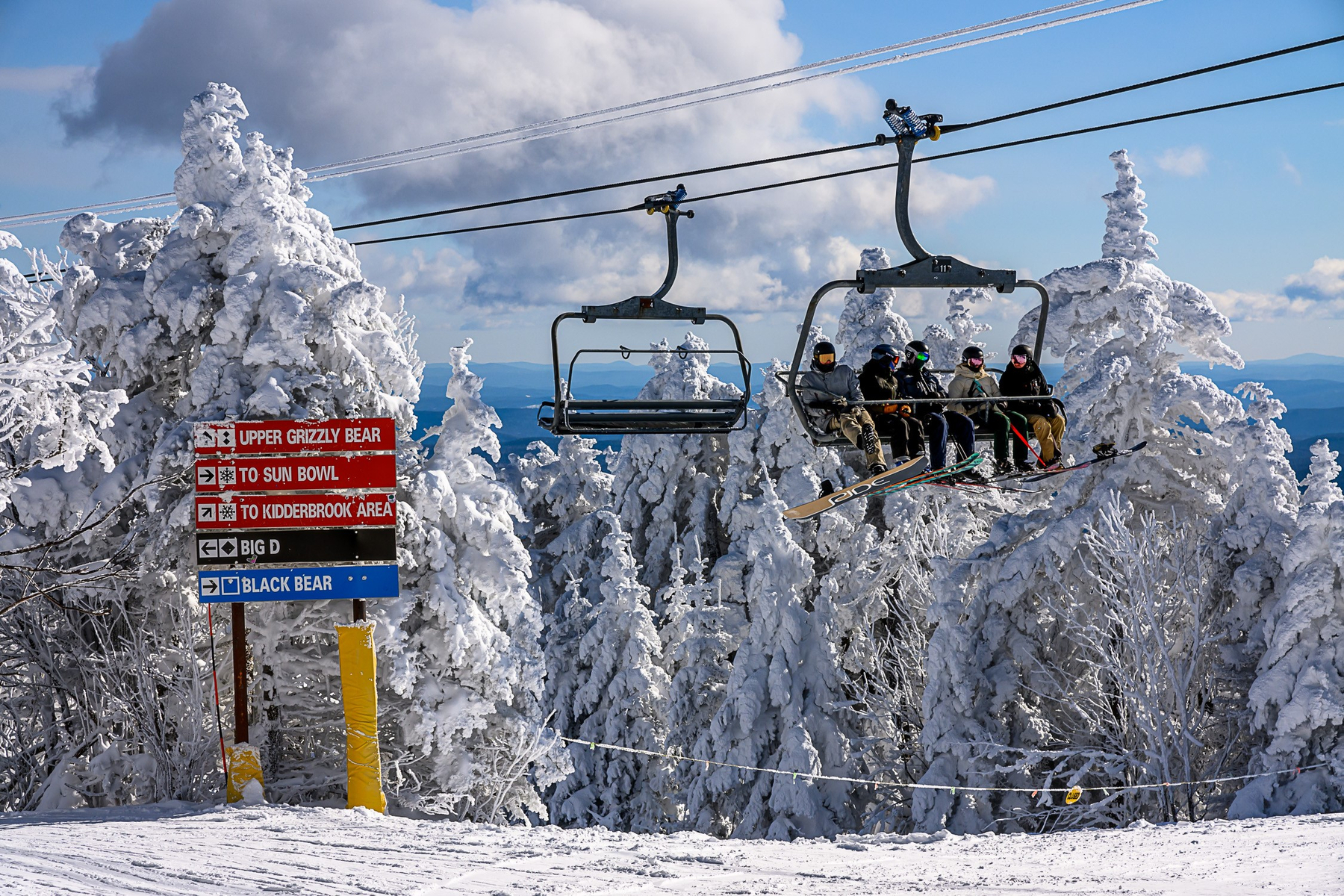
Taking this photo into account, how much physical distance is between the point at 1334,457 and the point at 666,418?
43.8 ft

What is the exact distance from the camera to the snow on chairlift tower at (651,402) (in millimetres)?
8570

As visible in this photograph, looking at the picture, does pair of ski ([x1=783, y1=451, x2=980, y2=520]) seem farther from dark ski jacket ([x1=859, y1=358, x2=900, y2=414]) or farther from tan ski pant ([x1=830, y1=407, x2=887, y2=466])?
dark ski jacket ([x1=859, y1=358, x2=900, y2=414])

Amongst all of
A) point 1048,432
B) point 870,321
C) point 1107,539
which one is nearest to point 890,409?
point 1048,432

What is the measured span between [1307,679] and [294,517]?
608 inches

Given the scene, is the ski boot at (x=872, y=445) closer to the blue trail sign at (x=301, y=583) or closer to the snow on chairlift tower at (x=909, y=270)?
the snow on chairlift tower at (x=909, y=270)

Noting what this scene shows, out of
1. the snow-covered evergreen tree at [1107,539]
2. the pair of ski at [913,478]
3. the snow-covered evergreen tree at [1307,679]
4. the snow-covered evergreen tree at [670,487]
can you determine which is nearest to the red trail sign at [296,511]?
the pair of ski at [913,478]

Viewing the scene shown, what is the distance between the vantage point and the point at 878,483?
9.56 meters

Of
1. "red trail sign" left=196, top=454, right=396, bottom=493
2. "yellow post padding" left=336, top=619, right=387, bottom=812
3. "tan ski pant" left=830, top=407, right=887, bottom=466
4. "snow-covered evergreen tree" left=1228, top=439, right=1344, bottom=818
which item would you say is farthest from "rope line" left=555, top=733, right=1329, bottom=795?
"tan ski pant" left=830, top=407, right=887, bottom=466

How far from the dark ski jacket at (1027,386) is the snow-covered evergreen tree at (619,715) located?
1460 centimetres

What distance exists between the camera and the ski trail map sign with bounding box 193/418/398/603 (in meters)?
13.7

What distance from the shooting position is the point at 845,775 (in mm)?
20844

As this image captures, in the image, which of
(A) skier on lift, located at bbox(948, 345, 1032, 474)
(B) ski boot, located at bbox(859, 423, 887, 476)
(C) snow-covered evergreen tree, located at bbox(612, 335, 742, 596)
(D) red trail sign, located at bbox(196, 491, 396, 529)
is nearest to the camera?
(B) ski boot, located at bbox(859, 423, 887, 476)

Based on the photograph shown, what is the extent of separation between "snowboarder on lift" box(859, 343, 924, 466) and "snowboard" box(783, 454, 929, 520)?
0.71 ft

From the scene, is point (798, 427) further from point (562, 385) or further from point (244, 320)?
point (562, 385)
